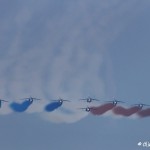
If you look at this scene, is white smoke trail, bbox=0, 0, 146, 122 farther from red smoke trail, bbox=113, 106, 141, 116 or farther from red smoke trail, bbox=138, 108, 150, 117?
red smoke trail, bbox=138, 108, 150, 117

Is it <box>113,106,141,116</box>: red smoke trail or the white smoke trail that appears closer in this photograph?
the white smoke trail

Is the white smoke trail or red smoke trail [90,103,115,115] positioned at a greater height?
the white smoke trail

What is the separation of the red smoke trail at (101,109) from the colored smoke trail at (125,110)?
3cm

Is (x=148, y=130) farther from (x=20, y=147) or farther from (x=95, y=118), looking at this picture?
(x=20, y=147)

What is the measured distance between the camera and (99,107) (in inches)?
69.1

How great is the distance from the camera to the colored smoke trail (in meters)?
1.78

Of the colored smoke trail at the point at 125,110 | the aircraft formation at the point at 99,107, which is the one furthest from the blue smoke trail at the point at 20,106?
the colored smoke trail at the point at 125,110

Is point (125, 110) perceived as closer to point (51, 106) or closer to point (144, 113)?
point (144, 113)

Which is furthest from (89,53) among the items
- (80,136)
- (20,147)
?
(20,147)

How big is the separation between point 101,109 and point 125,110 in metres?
0.12

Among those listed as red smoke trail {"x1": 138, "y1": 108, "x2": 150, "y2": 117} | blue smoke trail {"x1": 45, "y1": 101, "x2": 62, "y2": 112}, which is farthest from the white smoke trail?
red smoke trail {"x1": 138, "y1": 108, "x2": 150, "y2": 117}

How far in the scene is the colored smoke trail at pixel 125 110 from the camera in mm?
1776

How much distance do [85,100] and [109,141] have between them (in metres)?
0.22

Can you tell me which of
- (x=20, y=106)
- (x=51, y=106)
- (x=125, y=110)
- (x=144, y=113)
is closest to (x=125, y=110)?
(x=125, y=110)
